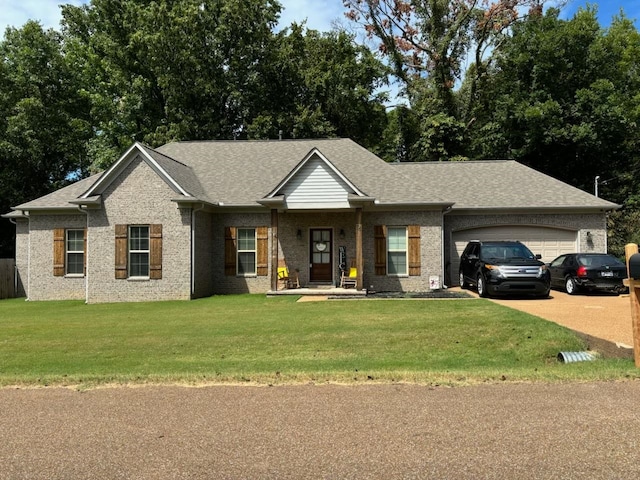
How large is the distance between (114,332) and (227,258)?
8.48 m

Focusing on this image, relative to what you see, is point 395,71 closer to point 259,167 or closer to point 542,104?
point 542,104

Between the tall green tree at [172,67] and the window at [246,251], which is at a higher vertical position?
the tall green tree at [172,67]

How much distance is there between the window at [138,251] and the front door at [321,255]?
6.08m

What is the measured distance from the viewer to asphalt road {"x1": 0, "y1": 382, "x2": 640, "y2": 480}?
3637mm

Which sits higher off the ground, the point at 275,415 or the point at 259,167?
the point at 259,167

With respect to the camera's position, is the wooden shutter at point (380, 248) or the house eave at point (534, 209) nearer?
the wooden shutter at point (380, 248)

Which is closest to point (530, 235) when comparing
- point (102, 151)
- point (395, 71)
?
point (395, 71)

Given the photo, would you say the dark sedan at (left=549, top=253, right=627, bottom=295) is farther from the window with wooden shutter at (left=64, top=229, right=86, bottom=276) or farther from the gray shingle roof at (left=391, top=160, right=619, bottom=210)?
the window with wooden shutter at (left=64, top=229, right=86, bottom=276)

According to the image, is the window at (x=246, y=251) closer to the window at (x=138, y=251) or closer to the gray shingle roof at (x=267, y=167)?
the gray shingle roof at (x=267, y=167)

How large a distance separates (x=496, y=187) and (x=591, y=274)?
638 cm

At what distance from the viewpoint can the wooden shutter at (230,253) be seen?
18938mm

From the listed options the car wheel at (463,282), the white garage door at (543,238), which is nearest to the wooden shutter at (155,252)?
the car wheel at (463,282)

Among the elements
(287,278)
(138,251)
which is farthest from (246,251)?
(138,251)

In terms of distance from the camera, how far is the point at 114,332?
10.6 m
